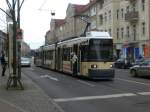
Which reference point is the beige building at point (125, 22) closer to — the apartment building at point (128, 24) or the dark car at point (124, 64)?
the apartment building at point (128, 24)

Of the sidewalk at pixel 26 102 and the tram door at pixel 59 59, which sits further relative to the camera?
the tram door at pixel 59 59

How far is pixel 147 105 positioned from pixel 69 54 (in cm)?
1831

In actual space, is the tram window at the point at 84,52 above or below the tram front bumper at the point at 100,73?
above

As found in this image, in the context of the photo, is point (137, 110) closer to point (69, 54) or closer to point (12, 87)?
point (12, 87)

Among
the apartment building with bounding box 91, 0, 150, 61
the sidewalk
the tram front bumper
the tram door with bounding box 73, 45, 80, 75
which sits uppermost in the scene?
the apartment building with bounding box 91, 0, 150, 61

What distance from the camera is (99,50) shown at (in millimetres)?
26594

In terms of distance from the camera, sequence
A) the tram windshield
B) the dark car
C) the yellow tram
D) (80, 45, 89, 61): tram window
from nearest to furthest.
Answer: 1. the yellow tram
2. the tram windshield
3. (80, 45, 89, 61): tram window
4. the dark car

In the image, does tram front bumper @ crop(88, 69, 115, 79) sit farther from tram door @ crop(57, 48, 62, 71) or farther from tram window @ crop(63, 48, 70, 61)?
tram door @ crop(57, 48, 62, 71)

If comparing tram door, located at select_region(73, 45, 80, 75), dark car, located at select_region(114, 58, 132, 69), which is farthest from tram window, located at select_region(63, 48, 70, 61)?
dark car, located at select_region(114, 58, 132, 69)

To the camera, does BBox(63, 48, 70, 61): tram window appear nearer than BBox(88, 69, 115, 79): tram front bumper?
No

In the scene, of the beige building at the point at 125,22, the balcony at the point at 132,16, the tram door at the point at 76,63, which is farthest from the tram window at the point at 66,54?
the balcony at the point at 132,16

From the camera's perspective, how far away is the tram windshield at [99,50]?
86.7 feet

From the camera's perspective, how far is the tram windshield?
26438 millimetres

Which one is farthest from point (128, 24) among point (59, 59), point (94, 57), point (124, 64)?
point (94, 57)
